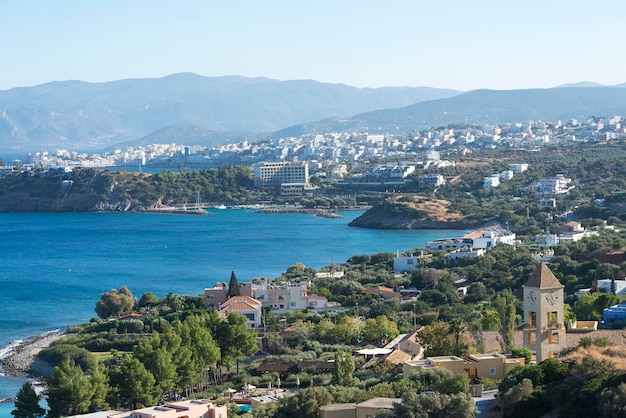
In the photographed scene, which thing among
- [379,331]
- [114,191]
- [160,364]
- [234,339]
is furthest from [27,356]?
[114,191]

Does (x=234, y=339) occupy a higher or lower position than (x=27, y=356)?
higher

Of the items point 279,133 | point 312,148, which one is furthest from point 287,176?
point 279,133

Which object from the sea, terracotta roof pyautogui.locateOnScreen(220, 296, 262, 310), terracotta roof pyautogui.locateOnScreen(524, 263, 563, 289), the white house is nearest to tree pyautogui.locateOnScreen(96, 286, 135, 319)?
the sea

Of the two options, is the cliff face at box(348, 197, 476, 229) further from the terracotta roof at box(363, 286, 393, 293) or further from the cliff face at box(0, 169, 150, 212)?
the terracotta roof at box(363, 286, 393, 293)

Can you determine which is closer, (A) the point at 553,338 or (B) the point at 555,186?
(A) the point at 553,338

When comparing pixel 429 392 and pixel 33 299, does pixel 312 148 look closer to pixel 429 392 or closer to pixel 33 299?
pixel 33 299

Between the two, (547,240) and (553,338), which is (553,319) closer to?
(553,338)
